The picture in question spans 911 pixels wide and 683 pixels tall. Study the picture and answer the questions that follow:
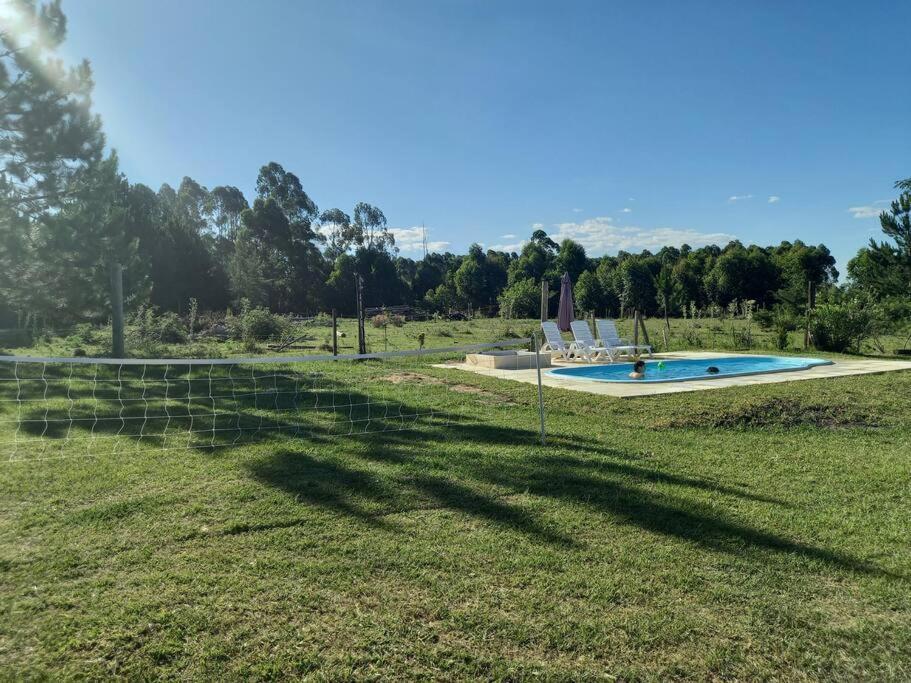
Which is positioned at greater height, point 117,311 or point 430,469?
point 117,311

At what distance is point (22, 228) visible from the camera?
458 inches

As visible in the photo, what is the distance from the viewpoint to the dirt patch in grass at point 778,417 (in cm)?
652

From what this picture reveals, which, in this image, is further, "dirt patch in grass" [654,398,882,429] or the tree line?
the tree line

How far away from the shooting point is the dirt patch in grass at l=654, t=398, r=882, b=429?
6516 millimetres

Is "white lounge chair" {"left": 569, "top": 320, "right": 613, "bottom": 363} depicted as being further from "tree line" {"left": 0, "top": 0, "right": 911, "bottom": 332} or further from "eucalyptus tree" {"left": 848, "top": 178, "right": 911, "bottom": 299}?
"eucalyptus tree" {"left": 848, "top": 178, "right": 911, "bottom": 299}

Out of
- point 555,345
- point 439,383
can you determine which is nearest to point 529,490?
point 439,383

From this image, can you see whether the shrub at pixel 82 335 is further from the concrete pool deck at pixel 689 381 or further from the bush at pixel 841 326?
the bush at pixel 841 326

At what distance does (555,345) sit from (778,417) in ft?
24.0

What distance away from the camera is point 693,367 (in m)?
12.8

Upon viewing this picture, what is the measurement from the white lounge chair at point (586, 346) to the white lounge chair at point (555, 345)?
0.80ft

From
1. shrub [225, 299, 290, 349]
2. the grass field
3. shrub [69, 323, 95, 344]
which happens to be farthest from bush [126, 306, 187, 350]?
shrub [225, 299, 290, 349]

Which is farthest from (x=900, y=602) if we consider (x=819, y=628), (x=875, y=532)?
(x=875, y=532)

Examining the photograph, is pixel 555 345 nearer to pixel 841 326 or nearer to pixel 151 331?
pixel 841 326

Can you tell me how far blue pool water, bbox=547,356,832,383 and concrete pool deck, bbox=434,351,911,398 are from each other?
0.33 meters
